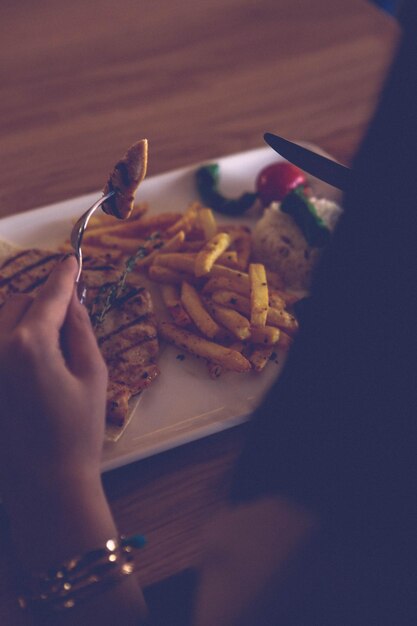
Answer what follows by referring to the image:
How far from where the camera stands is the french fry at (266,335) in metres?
1.57

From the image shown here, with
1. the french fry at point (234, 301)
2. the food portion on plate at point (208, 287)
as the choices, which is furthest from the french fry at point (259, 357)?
the french fry at point (234, 301)

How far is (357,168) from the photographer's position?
46 cm

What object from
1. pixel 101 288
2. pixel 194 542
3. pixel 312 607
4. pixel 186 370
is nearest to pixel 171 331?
pixel 186 370

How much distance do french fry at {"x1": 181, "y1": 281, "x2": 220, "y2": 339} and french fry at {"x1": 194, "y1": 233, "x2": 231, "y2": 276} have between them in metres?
0.06

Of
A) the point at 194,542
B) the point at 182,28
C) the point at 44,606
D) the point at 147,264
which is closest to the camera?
the point at 44,606

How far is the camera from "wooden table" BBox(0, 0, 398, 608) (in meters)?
2.26

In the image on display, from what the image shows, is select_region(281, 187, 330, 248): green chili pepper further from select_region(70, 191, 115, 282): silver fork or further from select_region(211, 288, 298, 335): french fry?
select_region(70, 191, 115, 282): silver fork

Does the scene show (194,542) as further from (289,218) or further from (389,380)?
(289,218)

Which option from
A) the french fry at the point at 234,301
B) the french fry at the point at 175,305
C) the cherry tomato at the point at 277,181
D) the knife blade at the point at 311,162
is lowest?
the french fry at the point at 175,305

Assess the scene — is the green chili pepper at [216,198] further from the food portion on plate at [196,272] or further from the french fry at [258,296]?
the french fry at [258,296]

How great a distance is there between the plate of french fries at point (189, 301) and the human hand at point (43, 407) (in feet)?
1.11

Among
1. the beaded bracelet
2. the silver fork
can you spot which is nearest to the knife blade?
the silver fork

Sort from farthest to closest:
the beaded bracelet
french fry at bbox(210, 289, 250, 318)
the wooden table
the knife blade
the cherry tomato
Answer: the wooden table, the cherry tomato, french fry at bbox(210, 289, 250, 318), the knife blade, the beaded bracelet

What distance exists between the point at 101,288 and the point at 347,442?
1.18 m
